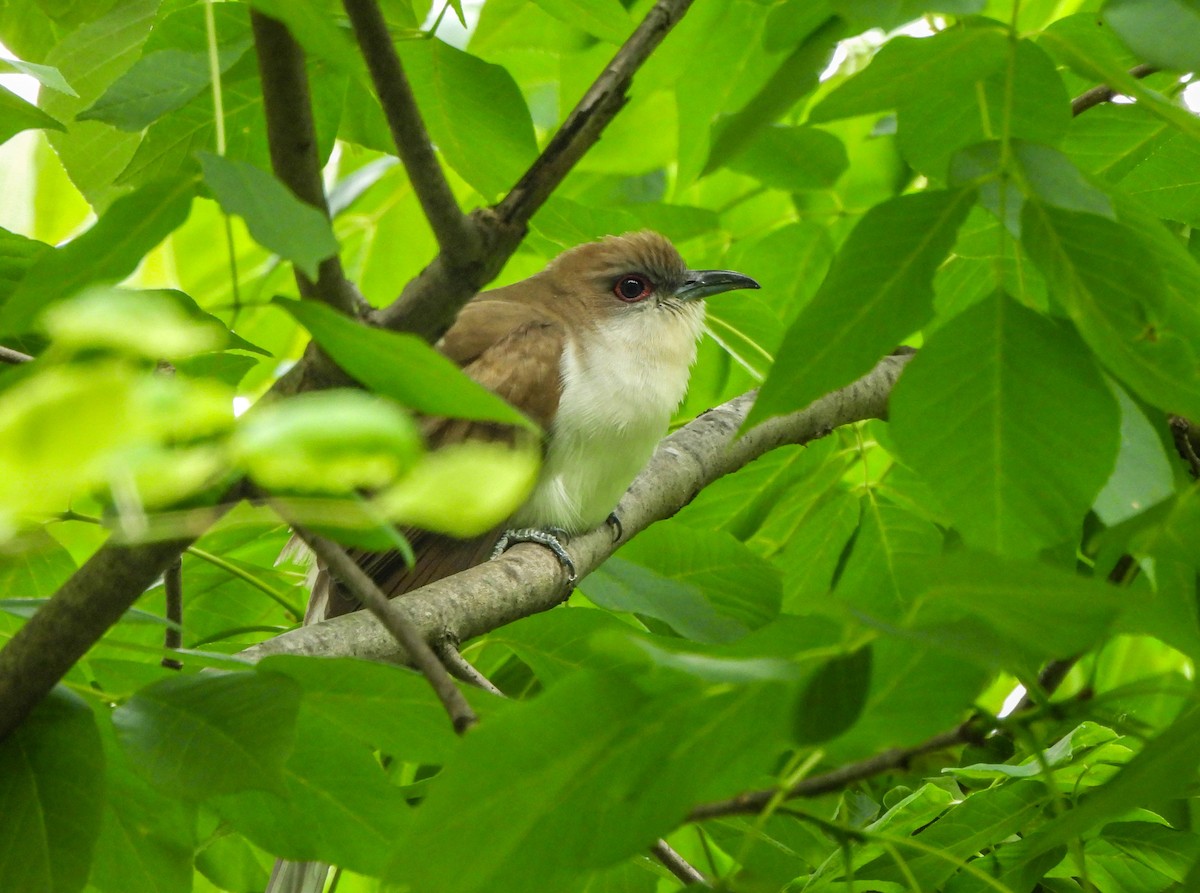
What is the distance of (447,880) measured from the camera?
40.2 inches

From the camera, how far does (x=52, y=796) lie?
138 cm

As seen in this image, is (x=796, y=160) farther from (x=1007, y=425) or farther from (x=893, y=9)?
(x=1007, y=425)

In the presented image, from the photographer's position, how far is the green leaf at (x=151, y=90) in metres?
1.49

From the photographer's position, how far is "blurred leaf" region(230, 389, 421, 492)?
64 cm

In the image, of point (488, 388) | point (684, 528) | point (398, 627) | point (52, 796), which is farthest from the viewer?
point (488, 388)

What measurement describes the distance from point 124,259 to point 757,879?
1.46 m

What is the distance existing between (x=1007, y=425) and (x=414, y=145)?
2.29 feet

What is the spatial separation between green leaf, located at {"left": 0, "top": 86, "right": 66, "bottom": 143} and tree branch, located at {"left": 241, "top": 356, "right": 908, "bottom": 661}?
687 mm

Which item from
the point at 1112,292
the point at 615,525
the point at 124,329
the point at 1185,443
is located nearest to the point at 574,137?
the point at 1112,292

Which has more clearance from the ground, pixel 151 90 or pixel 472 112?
pixel 472 112

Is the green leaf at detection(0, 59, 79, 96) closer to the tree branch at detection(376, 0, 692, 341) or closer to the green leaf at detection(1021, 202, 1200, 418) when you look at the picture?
the tree branch at detection(376, 0, 692, 341)

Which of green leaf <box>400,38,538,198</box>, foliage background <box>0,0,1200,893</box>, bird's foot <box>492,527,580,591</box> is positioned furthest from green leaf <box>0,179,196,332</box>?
bird's foot <box>492,527,580,591</box>

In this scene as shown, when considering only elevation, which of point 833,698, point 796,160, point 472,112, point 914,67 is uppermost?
point 796,160

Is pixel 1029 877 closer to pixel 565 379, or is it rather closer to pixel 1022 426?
pixel 1022 426
